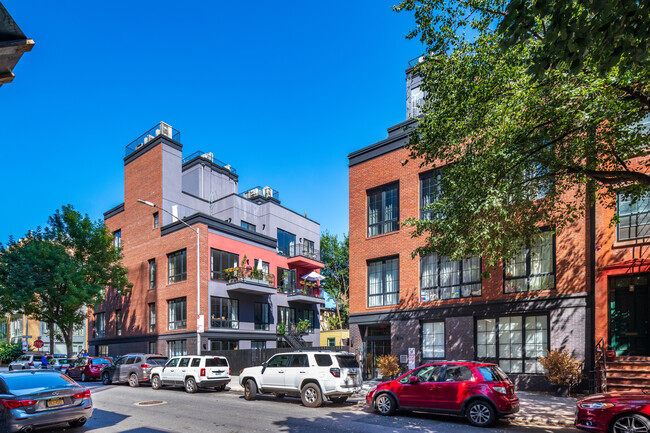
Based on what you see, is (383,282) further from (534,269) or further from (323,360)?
(323,360)

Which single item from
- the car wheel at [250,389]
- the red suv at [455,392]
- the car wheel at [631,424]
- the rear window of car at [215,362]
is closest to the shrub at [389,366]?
the car wheel at [250,389]

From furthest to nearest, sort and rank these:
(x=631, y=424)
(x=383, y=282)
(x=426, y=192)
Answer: (x=383, y=282), (x=426, y=192), (x=631, y=424)

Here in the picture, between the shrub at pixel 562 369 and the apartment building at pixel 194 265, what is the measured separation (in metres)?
19.4

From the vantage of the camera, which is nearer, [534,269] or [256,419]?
[256,419]

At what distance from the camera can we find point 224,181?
44875mm

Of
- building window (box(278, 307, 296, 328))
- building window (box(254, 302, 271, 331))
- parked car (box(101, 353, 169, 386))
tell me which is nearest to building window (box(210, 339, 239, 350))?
building window (box(254, 302, 271, 331))

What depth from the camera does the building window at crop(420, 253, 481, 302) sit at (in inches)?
790

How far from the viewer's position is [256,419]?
12.2 metres

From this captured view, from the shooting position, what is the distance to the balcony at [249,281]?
32062 millimetres

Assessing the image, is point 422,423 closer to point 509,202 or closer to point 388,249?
point 509,202

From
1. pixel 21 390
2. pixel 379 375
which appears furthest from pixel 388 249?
pixel 21 390

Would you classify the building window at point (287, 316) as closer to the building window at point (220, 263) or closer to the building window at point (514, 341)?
the building window at point (220, 263)

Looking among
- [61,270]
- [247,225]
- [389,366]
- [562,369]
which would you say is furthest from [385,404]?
[247,225]

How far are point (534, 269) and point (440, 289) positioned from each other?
429 cm
